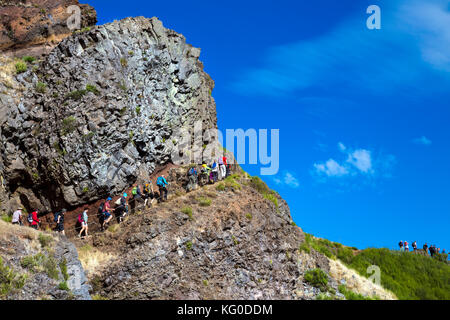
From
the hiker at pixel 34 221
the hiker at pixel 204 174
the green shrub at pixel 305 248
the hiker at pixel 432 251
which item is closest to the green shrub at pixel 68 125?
the hiker at pixel 34 221

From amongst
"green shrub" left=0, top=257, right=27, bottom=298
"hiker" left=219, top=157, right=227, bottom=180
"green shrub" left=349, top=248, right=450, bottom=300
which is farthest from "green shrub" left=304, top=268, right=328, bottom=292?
"green shrub" left=0, top=257, right=27, bottom=298

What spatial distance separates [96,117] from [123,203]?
7.45 metres

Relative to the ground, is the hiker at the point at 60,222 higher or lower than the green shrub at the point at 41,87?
lower

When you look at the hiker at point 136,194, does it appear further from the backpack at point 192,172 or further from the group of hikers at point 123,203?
the backpack at point 192,172

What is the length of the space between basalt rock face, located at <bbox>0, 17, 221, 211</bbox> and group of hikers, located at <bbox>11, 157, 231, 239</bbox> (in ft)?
4.81

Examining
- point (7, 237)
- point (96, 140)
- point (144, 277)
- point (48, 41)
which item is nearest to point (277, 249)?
point (144, 277)

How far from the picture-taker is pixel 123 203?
2820 cm

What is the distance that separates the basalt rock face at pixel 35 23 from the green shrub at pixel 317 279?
30.9 meters

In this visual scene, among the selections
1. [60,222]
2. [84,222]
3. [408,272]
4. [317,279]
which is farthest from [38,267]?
[408,272]

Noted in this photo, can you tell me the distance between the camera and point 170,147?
34.5 meters

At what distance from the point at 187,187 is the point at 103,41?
14515 mm

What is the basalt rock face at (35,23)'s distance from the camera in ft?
124

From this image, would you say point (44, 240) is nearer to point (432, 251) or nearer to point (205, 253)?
→ point (205, 253)

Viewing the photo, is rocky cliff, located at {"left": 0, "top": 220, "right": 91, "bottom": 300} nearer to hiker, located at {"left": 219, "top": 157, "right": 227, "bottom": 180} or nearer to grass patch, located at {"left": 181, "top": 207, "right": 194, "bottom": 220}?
grass patch, located at {"left": 181, "top": 207, "right": 194, "bottom": 220}
